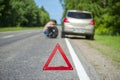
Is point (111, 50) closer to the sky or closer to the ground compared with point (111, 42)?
closer to the sky

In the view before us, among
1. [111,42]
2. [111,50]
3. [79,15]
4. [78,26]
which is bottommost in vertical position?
[111,42]

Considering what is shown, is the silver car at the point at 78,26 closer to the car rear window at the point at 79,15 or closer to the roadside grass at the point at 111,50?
the car rear window at the point at 79,15

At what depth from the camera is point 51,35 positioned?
82.7 feet

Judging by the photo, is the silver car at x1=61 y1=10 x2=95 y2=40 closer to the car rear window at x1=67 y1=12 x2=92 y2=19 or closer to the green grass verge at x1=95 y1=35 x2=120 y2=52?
the car rear window at x1=67 y1=12 x2=92 y2=19

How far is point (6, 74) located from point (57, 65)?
208 cm

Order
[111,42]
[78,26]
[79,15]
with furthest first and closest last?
1. [79,15]
2. [78,26]
3. [111,42]

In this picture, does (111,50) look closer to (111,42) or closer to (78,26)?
(111,42)

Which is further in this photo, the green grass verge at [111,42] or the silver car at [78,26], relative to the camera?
the silver car at [78,26]

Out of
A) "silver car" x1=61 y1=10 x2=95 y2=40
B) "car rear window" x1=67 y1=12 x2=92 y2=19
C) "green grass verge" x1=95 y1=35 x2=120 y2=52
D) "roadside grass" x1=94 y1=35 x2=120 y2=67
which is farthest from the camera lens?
"car rear window" x1=67 y1=12 x2=92 y2=19

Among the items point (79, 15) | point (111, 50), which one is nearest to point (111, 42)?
point (79, 15)

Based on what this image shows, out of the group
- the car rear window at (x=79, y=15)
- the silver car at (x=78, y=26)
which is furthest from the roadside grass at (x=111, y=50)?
the car rear window at (x=79, y=15)

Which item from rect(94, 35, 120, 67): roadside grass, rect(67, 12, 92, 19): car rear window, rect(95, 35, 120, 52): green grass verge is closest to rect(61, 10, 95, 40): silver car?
rect(67, 12, 92, 19): car rear window

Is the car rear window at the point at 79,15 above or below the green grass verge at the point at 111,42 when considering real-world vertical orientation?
above

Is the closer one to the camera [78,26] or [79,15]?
[78,26]
